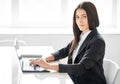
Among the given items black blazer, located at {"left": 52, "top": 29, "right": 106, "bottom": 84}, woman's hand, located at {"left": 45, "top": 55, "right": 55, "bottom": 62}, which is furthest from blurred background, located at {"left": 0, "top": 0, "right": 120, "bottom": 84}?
black blazer, located at {"left": 52, "top": 29, "right": 106, "bottom": 84}

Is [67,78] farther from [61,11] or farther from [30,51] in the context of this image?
[61,11]

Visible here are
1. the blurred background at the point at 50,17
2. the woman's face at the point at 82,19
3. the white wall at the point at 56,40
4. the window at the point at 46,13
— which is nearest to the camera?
the woman's face at the point at 82,19

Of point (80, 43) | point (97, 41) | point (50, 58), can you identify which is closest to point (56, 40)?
point (50, 58)

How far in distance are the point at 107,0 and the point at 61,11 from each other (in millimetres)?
601

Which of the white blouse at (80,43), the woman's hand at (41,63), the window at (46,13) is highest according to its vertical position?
the window at (46,13)

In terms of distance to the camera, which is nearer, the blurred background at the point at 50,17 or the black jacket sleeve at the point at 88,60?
the black jacket sleeve at the point at 88,60

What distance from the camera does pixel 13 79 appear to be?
52.7 inches

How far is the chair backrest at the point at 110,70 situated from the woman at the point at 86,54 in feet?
0.14

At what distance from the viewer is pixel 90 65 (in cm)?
206

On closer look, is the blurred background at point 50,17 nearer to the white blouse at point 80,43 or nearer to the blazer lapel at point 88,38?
the white blouse at point 80,43

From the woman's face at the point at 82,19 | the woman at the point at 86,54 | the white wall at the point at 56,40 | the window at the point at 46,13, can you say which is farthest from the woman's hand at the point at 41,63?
A: the window at the point at 46,13

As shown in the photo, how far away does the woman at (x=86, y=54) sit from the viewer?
6.74 ft

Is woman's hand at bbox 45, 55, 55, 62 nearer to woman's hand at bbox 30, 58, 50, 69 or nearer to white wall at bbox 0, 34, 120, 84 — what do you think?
woman's hand at bbox 30, 58, 50, 69

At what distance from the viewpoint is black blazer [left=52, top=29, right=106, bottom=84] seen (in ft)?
6.73
